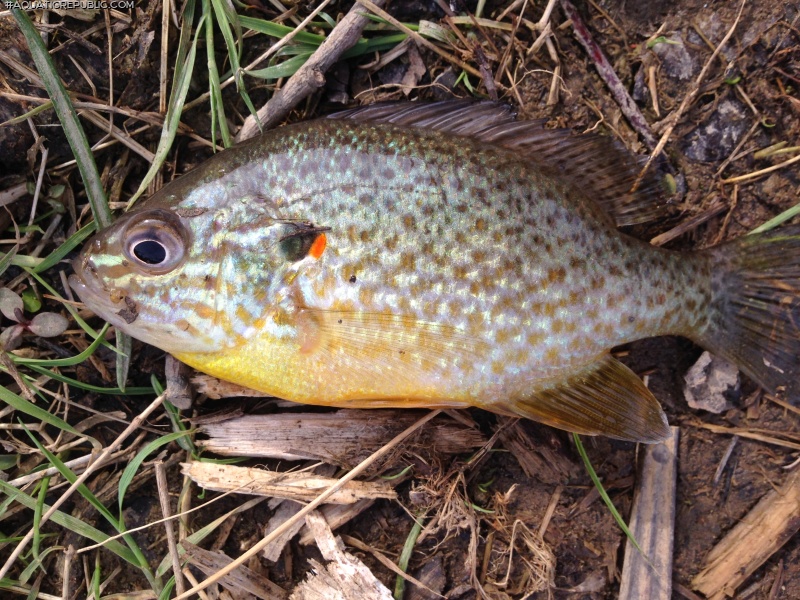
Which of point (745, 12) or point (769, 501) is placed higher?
point (745, 12)

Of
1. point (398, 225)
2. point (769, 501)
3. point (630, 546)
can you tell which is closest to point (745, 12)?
point (398, 225)

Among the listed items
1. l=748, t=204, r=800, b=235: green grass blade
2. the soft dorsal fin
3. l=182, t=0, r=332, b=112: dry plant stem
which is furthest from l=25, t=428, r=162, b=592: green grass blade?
l=748, t=204, r=800, b=235: green grass blade

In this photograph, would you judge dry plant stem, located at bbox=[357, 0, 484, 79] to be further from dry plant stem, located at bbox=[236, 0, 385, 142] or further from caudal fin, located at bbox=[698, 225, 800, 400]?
caudal fin, located at bbox=[698, 225, 800, 400]

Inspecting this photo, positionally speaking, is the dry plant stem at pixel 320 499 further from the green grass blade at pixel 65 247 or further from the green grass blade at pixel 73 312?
the green grass blade at pixel 65 247

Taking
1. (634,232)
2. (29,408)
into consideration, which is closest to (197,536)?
(29,408)

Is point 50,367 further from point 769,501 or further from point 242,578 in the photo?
point 769,501
